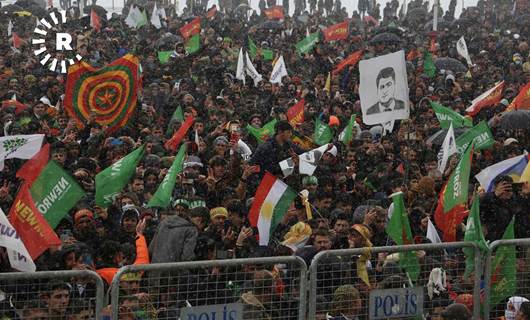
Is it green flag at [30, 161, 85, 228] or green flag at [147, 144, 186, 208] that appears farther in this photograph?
green flag at [147, 144, 186, 208]

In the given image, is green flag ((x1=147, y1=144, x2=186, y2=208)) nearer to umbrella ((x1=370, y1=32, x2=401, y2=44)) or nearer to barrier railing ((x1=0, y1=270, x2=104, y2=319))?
barrier railing ((x1=0, y1=270, x2=104, y2=319))

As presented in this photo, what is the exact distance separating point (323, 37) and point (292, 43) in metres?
1.91

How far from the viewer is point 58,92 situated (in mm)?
18219

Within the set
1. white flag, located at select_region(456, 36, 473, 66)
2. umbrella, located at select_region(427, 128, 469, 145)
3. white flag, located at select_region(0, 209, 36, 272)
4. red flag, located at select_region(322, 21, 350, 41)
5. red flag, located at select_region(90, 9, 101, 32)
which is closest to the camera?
white flag, located at select_region(0, 209, 36, 272)

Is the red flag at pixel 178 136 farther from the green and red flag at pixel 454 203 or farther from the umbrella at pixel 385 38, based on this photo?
the umbrella at pixel 385 38

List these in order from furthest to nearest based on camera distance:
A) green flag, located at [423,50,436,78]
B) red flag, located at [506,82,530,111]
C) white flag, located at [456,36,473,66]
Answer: white flag, located at [456,36,473,66] → green flag, located at [423,50,436,78] → red flag, located at [506,82,530,111]

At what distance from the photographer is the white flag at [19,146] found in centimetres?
1116

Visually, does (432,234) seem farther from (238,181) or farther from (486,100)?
(486,100)

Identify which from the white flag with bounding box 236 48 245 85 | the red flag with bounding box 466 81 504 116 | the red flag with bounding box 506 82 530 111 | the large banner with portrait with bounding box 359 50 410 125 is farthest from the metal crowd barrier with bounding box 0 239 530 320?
the white flag with bounding box 236 48 245 85

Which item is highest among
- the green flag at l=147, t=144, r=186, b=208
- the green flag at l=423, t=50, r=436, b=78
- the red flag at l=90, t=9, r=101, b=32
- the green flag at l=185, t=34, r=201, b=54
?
the red flag at l=90, t=9, r=101, b=32

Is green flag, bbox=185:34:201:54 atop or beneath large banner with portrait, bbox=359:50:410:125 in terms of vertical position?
atop

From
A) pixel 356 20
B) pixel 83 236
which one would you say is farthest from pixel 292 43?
pixel 83 236

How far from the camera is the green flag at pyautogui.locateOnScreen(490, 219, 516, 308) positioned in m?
8.62

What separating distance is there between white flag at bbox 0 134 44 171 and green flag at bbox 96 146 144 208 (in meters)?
0.87
